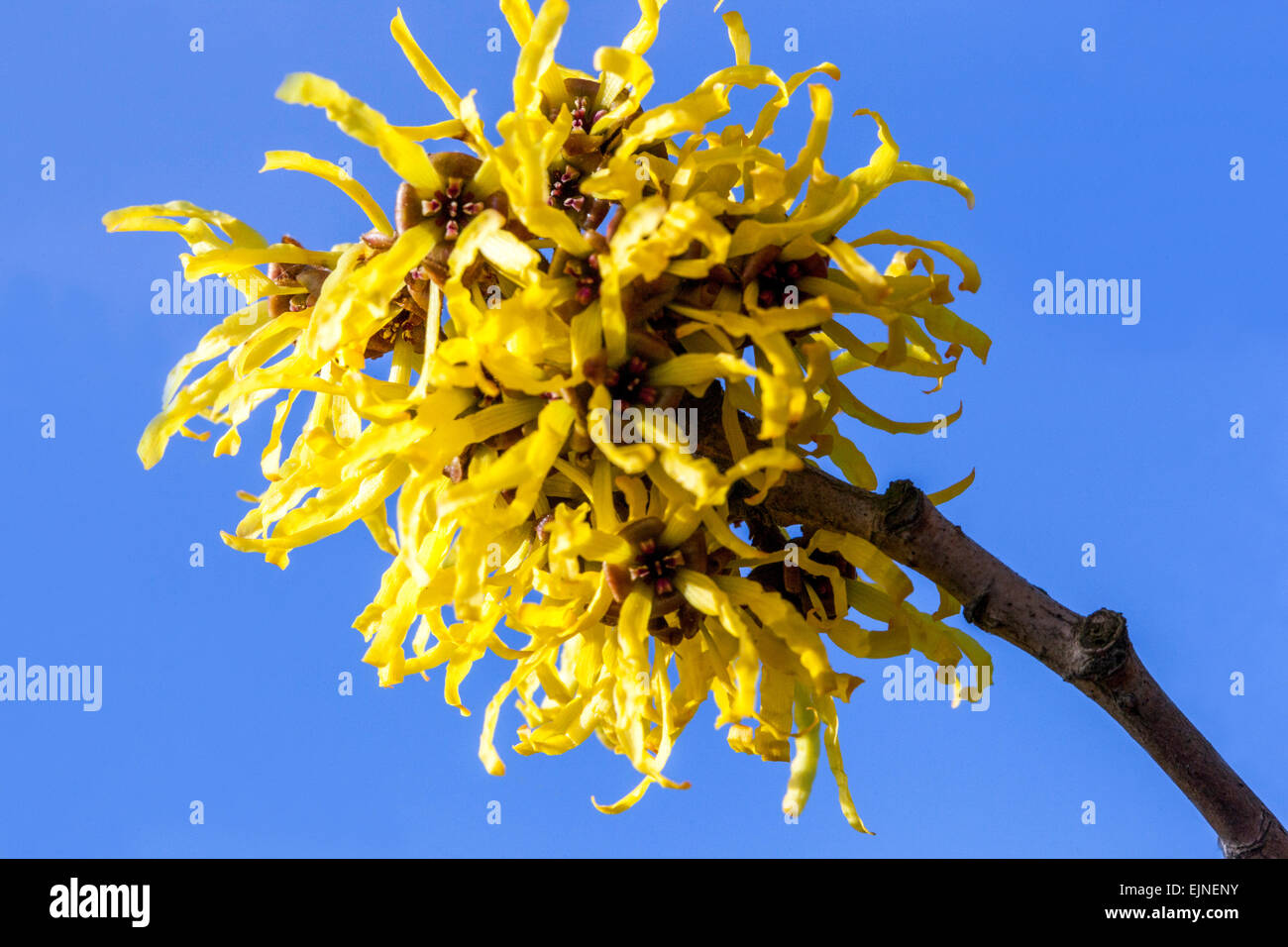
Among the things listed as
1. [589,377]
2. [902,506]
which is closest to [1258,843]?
[902,506]

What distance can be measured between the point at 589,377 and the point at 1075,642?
1.09 metres

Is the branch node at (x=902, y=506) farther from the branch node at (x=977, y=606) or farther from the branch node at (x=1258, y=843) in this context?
the branch node at (x=1258, y=843)

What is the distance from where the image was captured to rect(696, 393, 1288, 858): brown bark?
7.66ft

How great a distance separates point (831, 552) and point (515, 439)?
759 mm

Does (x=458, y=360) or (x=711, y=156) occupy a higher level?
(x=711, y=156)

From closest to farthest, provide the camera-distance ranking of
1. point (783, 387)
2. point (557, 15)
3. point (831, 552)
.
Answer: point (783, 387)
point (557, 15)
point (831, 552)

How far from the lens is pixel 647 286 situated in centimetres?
226

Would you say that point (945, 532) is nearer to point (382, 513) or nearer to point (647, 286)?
point (647, 286)

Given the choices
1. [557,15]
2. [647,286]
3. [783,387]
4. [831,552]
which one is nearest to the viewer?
[783,387]

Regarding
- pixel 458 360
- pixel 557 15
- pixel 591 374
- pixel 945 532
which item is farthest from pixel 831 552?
pixel 557 15

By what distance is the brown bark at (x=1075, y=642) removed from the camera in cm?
233

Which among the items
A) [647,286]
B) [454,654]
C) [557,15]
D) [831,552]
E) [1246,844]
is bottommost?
[1246,844]

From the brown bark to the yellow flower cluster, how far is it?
0.10 metres

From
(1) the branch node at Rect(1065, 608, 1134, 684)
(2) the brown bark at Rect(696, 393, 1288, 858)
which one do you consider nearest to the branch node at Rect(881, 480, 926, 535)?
(2) the brown bark at Rect(696, 393, 1288, 858)
